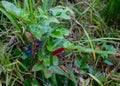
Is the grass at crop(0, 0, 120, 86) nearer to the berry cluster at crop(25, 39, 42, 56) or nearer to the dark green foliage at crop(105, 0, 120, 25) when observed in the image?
the berry cluster at crop(25, 39, 42, 56)

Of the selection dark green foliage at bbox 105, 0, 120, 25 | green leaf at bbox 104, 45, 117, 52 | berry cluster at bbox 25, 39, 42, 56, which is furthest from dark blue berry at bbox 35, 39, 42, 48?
dark green foliage at bbox 105, 0, 120, 25

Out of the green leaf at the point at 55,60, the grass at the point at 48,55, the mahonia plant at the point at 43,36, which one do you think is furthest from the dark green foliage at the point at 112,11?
the green leaf at the point at 55,60

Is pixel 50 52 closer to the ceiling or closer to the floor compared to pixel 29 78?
closer to the ceiling

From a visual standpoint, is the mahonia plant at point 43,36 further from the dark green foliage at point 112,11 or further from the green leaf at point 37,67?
the dark green foliage at point 112,11

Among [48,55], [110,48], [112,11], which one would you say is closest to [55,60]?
[48,55]

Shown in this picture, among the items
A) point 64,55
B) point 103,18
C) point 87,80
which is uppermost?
point 103,18

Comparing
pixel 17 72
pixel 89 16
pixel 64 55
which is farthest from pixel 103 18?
pixel 17 72

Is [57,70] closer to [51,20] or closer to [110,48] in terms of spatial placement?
[51,20]

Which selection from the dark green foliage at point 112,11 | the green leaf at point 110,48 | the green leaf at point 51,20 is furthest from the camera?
the dark green foliage at point 112,11

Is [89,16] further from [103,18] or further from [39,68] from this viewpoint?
[39,68]
